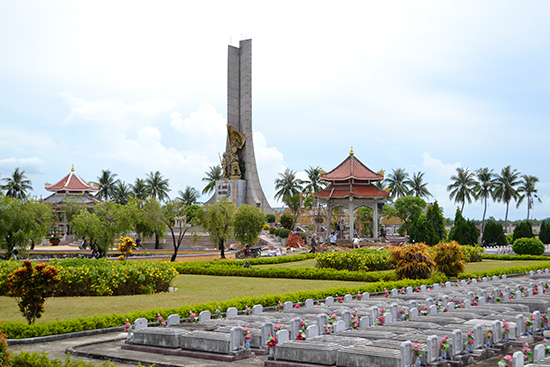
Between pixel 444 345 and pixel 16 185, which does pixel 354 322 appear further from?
pixel 16 185

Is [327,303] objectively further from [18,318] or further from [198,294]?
[18,318]

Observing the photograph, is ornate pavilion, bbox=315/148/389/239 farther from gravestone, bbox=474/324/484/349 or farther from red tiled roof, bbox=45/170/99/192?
red tiled roof, bbox=45/170/99/192

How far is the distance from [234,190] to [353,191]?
22634 mm

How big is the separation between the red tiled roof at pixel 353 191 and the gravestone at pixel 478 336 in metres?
36.7

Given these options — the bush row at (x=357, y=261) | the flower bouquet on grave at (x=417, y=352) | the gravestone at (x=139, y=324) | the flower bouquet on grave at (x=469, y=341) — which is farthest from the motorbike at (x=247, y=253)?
the flower bouquet on grave at (x=417, y=352)

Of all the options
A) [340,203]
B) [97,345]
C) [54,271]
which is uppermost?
[340,203]

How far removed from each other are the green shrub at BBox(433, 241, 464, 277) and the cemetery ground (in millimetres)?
4329

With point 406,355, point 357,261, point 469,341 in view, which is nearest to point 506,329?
point 469,341

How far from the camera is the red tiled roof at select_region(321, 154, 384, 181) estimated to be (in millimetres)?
48438

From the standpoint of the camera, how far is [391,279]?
22.8 m

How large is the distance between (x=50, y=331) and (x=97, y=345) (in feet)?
4.17

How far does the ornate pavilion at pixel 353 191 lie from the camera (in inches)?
1855

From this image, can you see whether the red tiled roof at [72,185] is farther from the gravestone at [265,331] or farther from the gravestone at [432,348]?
the gravestone at [432,348]

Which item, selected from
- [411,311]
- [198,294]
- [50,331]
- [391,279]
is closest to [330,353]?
[411,311]
